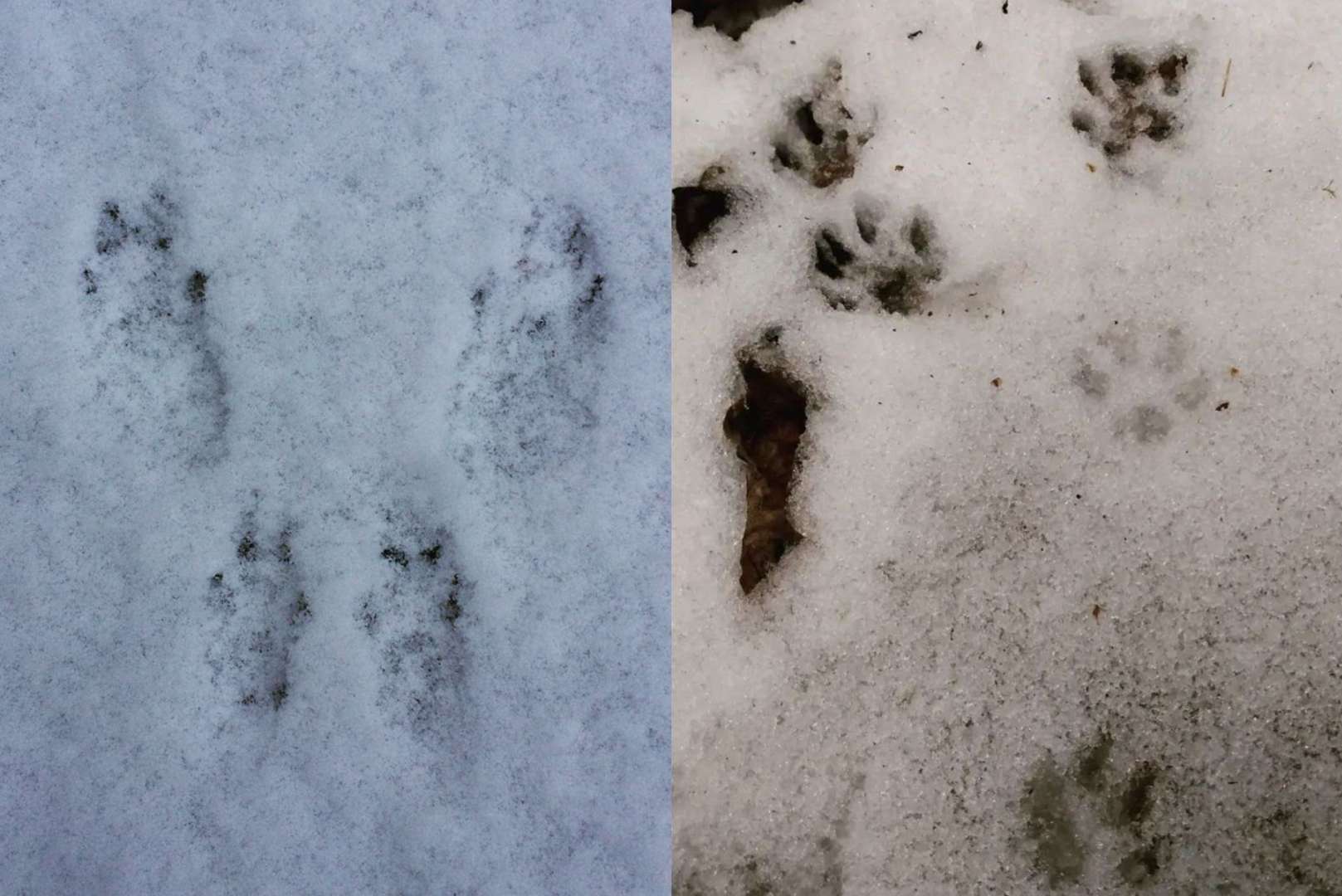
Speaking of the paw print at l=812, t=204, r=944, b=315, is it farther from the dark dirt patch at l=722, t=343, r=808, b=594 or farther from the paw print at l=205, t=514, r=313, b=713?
the paw print at l=205, t=514, r=313, b=713

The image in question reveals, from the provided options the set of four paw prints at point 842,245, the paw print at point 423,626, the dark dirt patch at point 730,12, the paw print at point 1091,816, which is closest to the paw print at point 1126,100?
the set of four paw prints at point 842,245

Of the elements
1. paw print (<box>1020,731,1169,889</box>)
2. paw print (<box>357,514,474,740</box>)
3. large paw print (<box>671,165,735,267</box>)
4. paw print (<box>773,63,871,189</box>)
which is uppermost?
paw print (<box>773,63,871,189</box>)

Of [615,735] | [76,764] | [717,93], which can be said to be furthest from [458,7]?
[76,764]

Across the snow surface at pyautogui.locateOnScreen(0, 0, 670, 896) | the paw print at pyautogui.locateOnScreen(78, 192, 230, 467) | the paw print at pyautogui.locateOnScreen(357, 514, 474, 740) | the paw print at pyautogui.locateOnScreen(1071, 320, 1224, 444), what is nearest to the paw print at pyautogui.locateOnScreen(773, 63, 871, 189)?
the snow surface at pyautogui.locateOnScreen(0, 0, 670, 896)

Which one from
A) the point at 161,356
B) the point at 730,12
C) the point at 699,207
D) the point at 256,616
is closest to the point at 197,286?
the point at 161,356

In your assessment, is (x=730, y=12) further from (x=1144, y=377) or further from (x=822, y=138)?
(x=1144, y=377)

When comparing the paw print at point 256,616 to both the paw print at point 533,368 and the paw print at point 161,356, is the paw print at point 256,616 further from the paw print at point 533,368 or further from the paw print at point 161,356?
the paw print at point 533,368
